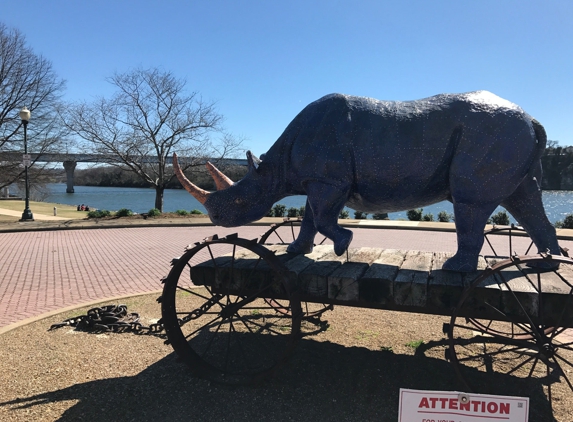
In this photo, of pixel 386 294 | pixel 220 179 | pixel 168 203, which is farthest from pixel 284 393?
pixel 168 203

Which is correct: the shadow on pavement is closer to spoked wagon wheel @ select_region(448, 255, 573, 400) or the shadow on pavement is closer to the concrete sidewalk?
spoked wagon wheel @ select_region(448, 255, 573, 400)

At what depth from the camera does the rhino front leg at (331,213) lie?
3.75 metres

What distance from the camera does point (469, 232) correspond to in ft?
11.5

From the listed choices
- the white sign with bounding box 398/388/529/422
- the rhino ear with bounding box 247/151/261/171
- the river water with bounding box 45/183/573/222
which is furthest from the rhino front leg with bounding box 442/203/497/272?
the river water with bounding box 45/183/573/222

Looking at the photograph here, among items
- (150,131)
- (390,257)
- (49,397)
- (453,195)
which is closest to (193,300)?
(49,397)

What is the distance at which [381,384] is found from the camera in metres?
3.67

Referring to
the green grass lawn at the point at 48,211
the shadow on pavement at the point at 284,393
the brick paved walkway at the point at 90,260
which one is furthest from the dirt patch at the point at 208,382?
the green grass lawn at the point at 48,211

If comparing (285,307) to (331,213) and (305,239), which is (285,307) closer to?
(305,239)

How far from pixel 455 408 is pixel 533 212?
7.85 feet

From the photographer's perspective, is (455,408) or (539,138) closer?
(455,408)

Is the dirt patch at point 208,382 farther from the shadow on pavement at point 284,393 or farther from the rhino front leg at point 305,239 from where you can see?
the rhino front leg at point 305,239

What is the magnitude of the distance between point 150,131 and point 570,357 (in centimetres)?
1970

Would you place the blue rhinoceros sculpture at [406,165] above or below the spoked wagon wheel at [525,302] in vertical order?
above

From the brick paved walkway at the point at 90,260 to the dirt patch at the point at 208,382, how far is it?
1.65 metres
